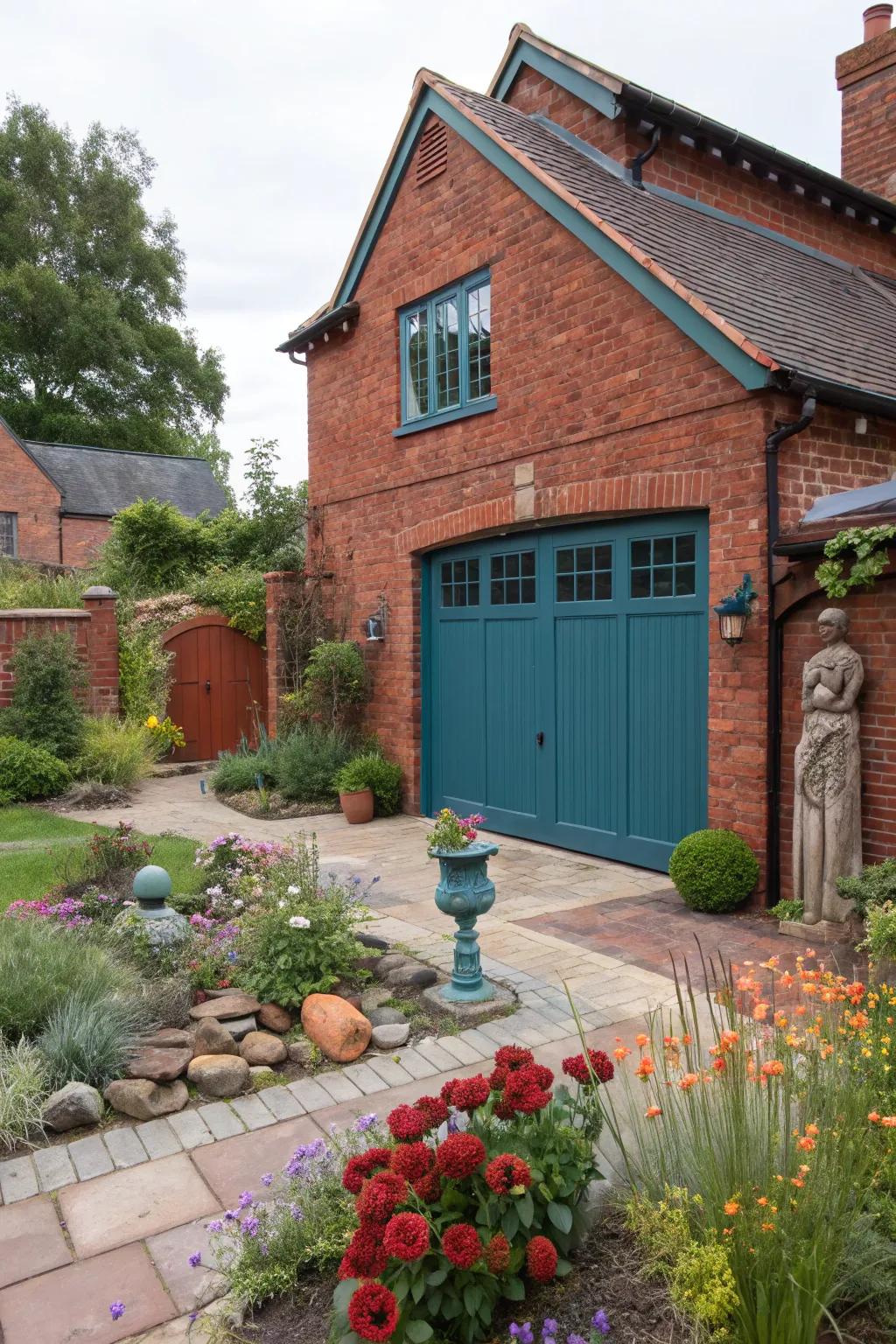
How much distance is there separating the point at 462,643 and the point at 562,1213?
7553mm

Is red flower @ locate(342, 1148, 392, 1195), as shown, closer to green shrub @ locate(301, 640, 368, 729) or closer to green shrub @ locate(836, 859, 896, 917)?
green shrub @ locate(836, 859, 896, 917)

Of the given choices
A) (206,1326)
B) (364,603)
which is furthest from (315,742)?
(206,1326)

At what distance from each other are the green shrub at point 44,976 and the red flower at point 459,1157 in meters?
2.36

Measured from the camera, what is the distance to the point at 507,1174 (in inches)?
90.0

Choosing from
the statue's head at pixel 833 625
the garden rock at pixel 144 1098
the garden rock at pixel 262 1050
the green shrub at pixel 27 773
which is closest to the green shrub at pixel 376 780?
the green shrub at pixel 27 773

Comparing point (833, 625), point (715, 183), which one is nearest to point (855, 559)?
point (833, 625)

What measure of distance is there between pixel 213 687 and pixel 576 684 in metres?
7.55

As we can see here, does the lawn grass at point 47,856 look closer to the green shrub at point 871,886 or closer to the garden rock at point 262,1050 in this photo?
the garden rock at point 262,1050

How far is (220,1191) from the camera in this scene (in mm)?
3195

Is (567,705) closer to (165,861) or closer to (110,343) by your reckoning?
(165,861)

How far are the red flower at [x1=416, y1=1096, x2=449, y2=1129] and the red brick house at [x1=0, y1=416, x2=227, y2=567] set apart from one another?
2431 cm

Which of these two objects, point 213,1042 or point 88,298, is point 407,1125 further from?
point 88,298

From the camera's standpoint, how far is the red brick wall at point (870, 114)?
460 inches

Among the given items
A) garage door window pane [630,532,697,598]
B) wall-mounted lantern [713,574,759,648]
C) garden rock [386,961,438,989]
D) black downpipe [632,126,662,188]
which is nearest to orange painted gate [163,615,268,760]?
garage door window pane [630,532,697,598]
